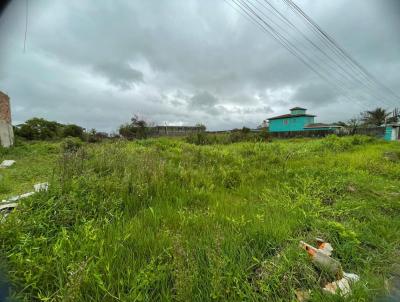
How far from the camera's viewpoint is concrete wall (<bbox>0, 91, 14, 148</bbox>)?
1252 centimetres

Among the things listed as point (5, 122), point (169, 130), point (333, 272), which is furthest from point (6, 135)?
point (333, 272)

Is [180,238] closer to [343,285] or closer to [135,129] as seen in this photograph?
[343,285]

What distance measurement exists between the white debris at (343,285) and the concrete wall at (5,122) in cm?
1689

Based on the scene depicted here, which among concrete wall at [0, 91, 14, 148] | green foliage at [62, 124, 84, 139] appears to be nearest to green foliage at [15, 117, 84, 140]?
green foliage at [62, 124, 84, 139]

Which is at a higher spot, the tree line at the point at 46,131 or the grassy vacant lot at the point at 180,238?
the tree line at the point at 46,131

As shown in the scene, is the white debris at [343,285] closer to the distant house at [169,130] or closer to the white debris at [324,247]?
the white debris at [324,247]

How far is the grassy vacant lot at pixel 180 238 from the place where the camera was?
59.4 inches

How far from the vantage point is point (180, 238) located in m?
2.04

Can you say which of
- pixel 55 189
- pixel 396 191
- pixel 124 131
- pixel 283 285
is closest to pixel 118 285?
pixel 283 285

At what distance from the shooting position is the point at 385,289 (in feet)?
5.24

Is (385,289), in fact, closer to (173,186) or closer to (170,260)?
(170,260)

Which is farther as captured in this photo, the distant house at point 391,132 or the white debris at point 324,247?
A: the distant house at point 391,132

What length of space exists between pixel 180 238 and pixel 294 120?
4183 centimetres

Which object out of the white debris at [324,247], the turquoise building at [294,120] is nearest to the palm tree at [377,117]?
the turquoise building at [294,120]
